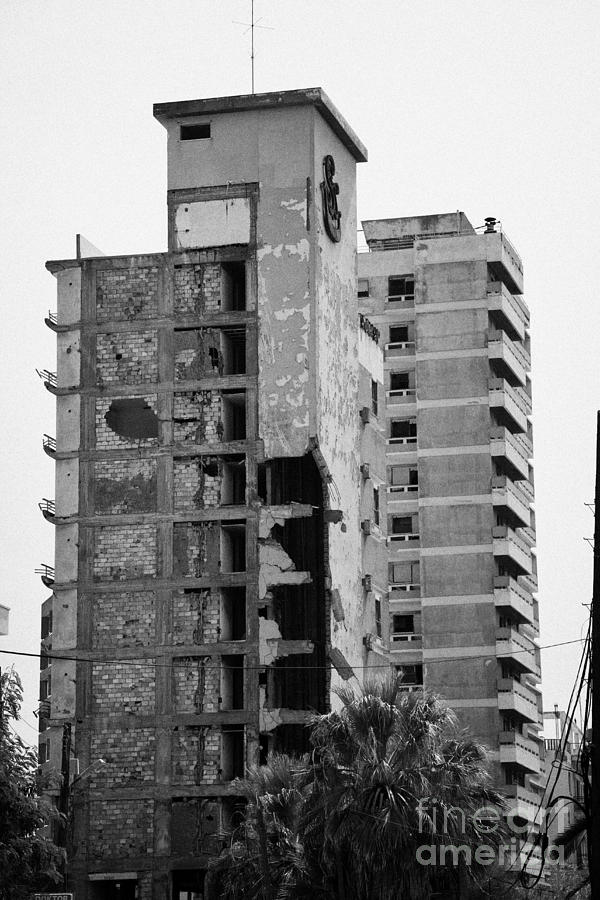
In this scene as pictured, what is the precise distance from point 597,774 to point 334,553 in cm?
4179

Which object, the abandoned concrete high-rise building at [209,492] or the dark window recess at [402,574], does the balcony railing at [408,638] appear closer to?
the dark window recess at [402,574]

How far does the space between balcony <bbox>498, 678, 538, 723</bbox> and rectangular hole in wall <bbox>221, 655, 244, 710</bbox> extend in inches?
902

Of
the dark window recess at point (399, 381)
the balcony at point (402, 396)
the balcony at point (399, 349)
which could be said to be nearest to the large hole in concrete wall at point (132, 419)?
the balcony at point (402, 396)

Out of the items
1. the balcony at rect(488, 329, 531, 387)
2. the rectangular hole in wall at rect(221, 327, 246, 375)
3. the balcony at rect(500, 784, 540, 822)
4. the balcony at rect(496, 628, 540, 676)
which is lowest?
the balcony at rect(500, 784, 540, 822)

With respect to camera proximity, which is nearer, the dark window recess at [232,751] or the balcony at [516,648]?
the dark window recess at [232,751]

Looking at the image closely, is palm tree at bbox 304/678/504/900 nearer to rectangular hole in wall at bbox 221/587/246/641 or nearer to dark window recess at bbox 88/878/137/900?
rectangular hole in wall at bbox 221/587/246/641

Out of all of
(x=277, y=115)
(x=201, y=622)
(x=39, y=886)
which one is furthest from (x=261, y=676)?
(x=277, y=115)

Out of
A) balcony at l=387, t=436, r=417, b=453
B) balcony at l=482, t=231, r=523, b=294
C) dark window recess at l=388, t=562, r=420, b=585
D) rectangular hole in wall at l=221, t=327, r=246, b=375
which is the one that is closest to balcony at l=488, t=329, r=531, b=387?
balcony at l=482, t=231, r=523, b=294

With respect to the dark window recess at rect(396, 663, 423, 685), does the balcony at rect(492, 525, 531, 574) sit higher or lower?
higher

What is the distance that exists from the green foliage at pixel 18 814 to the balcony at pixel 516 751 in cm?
4373

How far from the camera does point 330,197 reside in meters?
71.5

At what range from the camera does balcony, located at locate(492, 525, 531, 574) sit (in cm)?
8831

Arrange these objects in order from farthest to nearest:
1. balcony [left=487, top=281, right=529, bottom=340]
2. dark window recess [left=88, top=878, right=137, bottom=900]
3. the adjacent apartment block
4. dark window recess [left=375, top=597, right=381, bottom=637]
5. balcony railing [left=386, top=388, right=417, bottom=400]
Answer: balcony railing [left=386, top=388, right=417, bottom=400] → balcony [left=487, top=281, right=529, bottom=340] → the adjacent apartment block → dark window recess [left=375, top=597, right=381, bottom=637] → dark window recess [left=88, top=878, right=137, bottom=900]

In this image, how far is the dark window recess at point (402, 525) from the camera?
89.9 m
